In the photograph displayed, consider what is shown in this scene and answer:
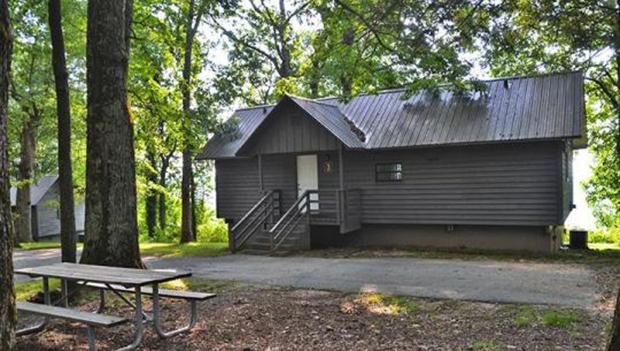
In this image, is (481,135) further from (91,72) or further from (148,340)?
(148,340)

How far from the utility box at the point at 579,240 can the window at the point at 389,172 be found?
5.54 m

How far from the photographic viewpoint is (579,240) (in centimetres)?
1507

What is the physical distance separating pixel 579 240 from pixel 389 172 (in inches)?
235

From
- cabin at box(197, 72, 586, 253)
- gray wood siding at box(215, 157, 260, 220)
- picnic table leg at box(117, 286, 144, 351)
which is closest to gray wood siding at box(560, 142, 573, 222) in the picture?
cabin at box(197, 72, 586, 253)

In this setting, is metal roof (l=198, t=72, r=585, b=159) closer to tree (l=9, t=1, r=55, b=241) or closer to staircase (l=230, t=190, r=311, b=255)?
staircase (l=230, t=190, r=311, b=255)

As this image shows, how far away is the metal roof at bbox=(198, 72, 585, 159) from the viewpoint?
41.7ft

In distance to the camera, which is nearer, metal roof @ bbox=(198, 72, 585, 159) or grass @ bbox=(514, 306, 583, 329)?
grass @ bbox=(514, 306, 583, 329)

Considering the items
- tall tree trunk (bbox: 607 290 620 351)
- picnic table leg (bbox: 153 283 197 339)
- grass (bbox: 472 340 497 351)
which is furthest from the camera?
picnic table leg (bbox: 153 283 197 339)

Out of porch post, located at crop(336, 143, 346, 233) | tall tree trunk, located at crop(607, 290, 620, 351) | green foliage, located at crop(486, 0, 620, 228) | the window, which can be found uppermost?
green foliage, located at crop(486, 0, 620, 228)

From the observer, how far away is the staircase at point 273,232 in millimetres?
14375

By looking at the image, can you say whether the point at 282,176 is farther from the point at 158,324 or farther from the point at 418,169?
the point at 158,324

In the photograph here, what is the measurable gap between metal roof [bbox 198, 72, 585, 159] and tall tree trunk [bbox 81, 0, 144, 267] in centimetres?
662

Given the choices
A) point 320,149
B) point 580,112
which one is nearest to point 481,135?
point 580,112

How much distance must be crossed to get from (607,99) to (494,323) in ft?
59.8
